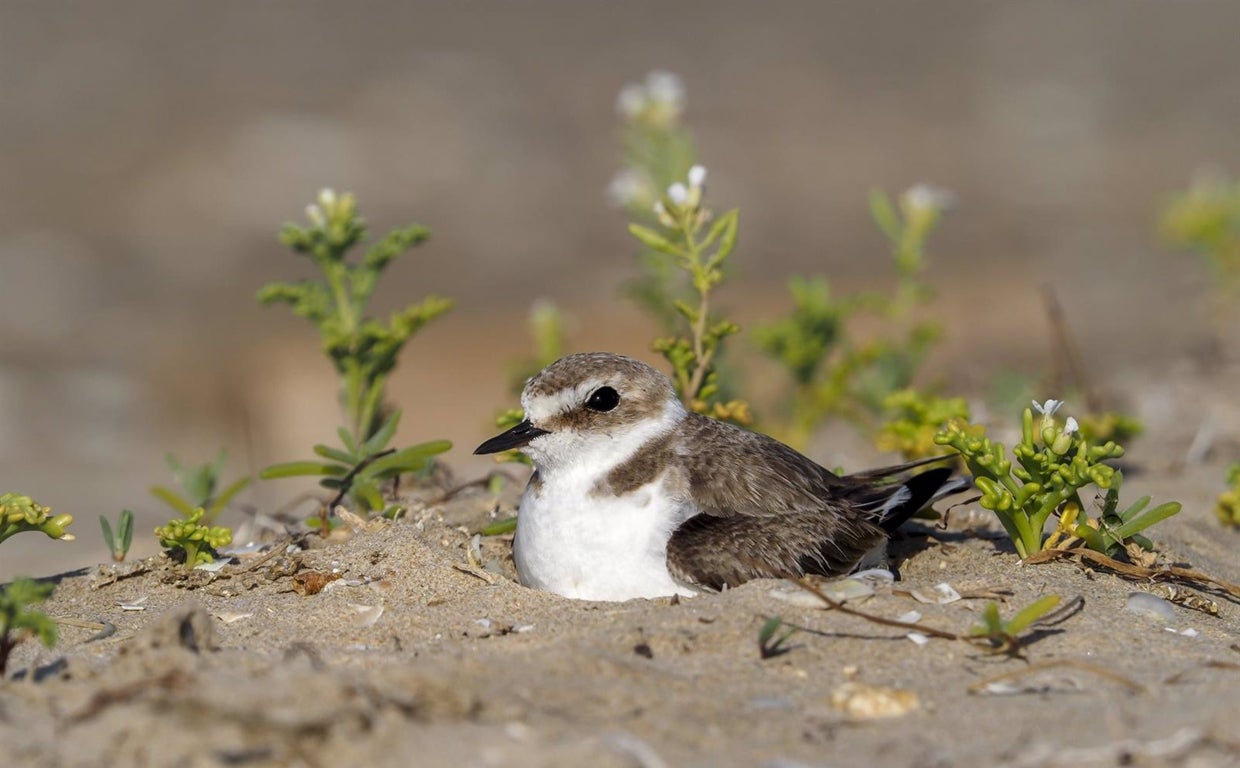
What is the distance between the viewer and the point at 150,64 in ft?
67.2

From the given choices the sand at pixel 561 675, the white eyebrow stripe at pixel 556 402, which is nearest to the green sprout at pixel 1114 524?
the sand at pixel 561 675

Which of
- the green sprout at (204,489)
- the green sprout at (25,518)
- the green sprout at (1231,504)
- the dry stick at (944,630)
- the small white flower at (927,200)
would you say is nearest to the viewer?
the dry stick at (944,630)

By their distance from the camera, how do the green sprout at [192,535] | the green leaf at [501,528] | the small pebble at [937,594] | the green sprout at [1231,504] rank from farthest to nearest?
the green sprout at [1231,504], the green leaf at [501,528], the green sprout at [192,535], the small pebble at [937,594]

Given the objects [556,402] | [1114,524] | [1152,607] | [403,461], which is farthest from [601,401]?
[1152,607]

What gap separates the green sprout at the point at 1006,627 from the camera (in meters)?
3.76

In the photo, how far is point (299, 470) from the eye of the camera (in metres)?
5.52

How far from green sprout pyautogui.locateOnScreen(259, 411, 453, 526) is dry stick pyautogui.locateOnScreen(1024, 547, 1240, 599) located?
89.9 inches

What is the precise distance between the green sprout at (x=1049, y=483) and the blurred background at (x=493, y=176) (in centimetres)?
362

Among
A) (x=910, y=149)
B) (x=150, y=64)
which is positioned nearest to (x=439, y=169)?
(x=150, y=64)

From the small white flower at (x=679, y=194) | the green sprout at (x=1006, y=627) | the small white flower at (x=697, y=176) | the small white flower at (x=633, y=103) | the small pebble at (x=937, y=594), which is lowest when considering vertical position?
the green sprout at (x=1006, y=627)

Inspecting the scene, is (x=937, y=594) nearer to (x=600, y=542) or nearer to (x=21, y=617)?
(x=600, y=542)

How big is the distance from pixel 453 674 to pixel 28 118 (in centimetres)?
1813

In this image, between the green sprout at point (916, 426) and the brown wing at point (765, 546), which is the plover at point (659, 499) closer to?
the brown wing at point (765, 546)

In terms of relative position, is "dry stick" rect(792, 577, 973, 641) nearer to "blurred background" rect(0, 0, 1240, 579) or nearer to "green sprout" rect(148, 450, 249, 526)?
"green sprout" rect(148, 450, 249, 526)
